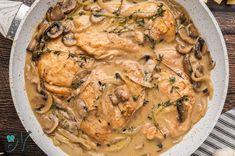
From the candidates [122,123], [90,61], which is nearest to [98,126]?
[122,123]

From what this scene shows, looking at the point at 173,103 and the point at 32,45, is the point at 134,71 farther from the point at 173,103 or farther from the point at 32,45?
the point at 32,45

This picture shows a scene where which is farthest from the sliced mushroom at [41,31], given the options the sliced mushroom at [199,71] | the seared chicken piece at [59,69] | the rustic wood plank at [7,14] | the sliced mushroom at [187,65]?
the sliced mushroom at [199,71]

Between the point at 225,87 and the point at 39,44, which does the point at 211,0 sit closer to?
the point at 225,87

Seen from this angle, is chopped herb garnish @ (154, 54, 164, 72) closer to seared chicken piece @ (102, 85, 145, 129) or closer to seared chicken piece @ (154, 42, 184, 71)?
A: seared chicken piece @ (154, 42, 184, 71)

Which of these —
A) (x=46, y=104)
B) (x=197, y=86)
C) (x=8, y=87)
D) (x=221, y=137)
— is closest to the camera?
(x=46, y=104)

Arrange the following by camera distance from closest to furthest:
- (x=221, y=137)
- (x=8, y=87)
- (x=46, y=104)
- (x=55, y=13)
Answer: (x=55, y=13) → (x=46, y=104) → (x=8, y=87) → (x=221, y=137)

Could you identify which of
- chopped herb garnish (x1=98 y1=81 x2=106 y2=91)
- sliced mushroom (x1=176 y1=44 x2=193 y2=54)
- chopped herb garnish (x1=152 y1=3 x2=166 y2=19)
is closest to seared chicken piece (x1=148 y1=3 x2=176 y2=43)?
chopped herb garnish (x1=152 y1=3 x2=166 y2=19)

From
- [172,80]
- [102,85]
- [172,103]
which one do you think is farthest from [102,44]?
[172,103]
